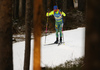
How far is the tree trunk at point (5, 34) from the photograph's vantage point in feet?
15.3

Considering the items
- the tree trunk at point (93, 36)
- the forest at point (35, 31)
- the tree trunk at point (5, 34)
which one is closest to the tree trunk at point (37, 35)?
Result: the forest at point (35, 31)

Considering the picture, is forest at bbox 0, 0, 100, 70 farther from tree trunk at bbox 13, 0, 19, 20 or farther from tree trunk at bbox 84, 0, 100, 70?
tree trunk at bbox 13, 0, 19, 20

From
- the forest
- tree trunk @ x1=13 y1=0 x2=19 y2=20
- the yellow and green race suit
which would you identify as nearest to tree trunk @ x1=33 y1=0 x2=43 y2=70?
the forest

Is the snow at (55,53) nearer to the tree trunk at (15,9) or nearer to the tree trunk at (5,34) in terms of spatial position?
the tree trunk at (5,34)

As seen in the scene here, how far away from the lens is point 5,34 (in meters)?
4.68

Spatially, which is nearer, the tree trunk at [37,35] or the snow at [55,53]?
the tree trunk at [37,35]

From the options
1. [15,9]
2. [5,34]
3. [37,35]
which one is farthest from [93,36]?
[15,9]

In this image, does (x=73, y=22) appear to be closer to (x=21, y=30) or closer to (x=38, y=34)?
(x=21, y=30)

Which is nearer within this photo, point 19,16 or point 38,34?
point 38,34

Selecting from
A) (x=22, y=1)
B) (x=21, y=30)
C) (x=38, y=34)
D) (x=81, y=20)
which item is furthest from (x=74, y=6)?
(x=38, y=34)

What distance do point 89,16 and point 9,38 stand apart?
4.00m

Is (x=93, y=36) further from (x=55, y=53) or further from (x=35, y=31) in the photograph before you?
(x=55, y=53)

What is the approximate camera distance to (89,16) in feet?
3.27

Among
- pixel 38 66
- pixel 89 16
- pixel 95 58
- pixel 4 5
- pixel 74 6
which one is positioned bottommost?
pixel 38 66
